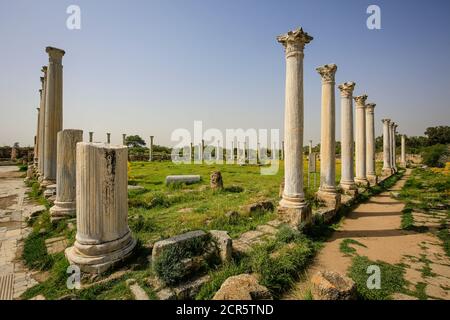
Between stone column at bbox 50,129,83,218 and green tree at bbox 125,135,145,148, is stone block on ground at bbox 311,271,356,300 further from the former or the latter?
green tree at bbox 125,135,145,148

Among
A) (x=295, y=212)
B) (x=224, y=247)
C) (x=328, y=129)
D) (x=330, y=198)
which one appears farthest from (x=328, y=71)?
(x=224, y=247)

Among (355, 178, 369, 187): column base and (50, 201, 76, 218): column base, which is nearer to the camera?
(50, 201, 76, 218): column base

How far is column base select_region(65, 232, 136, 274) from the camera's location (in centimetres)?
413

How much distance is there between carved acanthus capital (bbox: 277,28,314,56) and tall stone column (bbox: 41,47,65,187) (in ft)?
36.4

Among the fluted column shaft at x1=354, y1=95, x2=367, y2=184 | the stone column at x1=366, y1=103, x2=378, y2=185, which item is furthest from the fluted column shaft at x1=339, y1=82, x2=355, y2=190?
the stone column at x1=366, y1=103, x2=378, y2=185

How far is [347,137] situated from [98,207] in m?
11.1

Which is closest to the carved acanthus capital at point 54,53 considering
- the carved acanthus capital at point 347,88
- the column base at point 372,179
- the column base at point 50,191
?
the column base at point 50,191

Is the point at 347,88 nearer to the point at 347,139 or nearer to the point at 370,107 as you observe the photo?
the point at 347,139

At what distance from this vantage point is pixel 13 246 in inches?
228

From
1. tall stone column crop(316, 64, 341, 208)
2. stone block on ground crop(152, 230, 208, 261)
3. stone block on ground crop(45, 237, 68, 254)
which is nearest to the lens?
stone block on ground crop(152, 230, 208, 261)

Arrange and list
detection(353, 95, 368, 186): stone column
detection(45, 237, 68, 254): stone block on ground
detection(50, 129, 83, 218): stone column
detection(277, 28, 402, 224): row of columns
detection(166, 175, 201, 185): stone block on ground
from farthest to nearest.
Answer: detection(166, 175, 201, 185): stone block on ground
detection(353, 95, 368, 186): stone column
detection(50, 129, 83, 218): stone column
detection(277, 28, 402, 224): row of columns
detection(45, 237, 68, 254): stone block on ground
